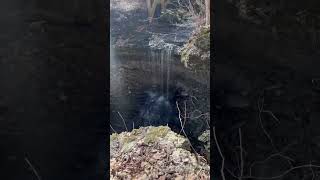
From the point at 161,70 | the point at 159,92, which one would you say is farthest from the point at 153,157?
the point at 161,70

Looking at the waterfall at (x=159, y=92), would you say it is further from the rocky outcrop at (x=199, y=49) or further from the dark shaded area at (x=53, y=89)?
the dark shaded area at (x=53, y=89)

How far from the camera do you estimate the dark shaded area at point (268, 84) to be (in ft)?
7.50

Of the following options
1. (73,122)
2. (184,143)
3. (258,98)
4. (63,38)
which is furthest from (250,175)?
(63,38)

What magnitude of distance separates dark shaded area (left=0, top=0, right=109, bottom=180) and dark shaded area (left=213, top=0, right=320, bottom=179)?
667 mm

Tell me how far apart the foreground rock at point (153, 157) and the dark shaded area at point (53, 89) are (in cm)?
37

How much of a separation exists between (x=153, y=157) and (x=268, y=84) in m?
0.89

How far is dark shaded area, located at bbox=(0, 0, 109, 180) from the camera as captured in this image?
2307 millimetres

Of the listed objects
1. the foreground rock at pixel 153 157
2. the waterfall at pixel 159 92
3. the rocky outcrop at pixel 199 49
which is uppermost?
the rocky outcrop at pixel 199 49

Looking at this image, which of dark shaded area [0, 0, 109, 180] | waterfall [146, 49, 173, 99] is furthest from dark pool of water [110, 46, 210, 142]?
dark shaded area [0, 0, 109, 180]

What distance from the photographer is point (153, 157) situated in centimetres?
272

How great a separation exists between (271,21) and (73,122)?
1.22 meters

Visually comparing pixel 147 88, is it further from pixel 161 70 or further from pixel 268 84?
pixel 268 84

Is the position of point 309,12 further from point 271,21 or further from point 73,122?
point 73,122

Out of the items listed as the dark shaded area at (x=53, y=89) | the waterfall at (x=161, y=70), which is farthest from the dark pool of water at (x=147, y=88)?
the dark shaded area at (x=53, y=89)
